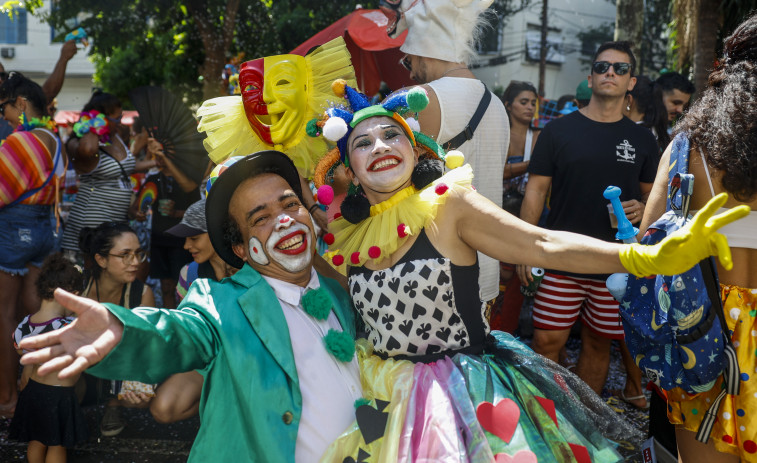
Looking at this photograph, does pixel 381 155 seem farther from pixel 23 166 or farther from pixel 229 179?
pixel 23 166

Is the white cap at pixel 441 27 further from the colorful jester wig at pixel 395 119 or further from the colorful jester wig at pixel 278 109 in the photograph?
the colorful jester wig at pixel 395 119

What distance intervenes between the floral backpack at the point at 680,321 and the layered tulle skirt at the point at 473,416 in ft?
0.93

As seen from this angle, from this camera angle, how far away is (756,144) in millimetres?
2150

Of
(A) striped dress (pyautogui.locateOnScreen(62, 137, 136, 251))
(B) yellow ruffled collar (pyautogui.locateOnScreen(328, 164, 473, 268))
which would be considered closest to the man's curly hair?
(B) yellow ruffled collar (pyautogui.locateOnScreen(328, 164, 473, 268))

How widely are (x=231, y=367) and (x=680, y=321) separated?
1.47 metres

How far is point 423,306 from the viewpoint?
7.04 ft

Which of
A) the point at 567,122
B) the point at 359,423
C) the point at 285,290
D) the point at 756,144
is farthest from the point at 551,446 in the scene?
the point at 567,122

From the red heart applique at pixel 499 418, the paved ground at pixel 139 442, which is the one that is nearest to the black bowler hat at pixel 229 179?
the red heart applique at pixel 499 418

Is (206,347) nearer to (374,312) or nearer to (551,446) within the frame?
(374,312)

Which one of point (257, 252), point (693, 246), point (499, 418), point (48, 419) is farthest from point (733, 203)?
point (48, 419)

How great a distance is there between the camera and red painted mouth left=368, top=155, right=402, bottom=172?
2.27 metres

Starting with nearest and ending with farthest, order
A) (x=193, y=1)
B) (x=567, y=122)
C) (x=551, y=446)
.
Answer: (x=551, y=446), (x=567, y=122), (x=193, y=1)

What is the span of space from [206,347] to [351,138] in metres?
0.90

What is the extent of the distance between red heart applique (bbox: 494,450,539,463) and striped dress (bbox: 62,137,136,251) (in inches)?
158
